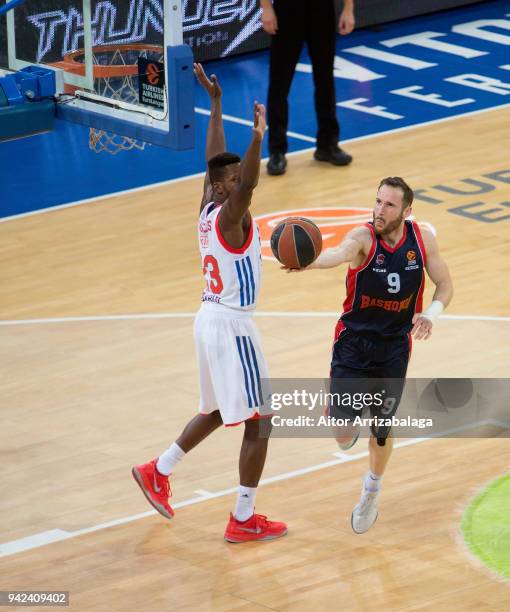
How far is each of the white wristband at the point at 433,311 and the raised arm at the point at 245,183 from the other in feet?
3.34

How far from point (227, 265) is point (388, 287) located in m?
A: 0.82

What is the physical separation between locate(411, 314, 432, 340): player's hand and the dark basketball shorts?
0.35 meters

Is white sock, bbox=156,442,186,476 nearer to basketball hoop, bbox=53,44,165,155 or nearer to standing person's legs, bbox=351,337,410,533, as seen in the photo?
standing person's legs, bbox=351,337,410,533

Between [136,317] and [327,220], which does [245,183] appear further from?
[327,220]

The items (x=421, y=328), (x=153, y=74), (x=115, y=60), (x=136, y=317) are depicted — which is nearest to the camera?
(x=421, y=328)

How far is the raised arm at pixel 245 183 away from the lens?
7094 millimetres

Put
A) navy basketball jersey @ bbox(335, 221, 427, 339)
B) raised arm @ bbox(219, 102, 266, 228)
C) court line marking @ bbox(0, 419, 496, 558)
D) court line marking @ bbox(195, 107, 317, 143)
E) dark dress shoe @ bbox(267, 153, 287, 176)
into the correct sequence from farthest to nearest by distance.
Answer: court line marking @ bbox(195, 107, 317, 143) → dark dress shoe @ bbox(267, 153, 287, 176) → court line marking @ bbox(0, 419, 496, 558) → navy basketball jersey @ bbox(335, 221, 427, 339) → raised arm @ bbox(219, 102, 266, 228)

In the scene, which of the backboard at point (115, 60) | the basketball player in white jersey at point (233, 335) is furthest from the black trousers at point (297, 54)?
the basketball player in white jersey at point (233, 335)

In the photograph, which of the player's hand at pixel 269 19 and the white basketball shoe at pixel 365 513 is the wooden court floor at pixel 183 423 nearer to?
the white basketball shoe at pixel 365 513

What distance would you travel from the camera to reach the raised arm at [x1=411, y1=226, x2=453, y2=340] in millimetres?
7223

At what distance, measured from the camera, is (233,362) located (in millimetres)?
7609

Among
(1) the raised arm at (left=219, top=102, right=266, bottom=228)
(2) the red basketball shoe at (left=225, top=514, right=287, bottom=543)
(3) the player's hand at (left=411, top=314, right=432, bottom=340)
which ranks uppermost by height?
(1) the raised arm at (left=219, top=102, right=266, bottom=228)

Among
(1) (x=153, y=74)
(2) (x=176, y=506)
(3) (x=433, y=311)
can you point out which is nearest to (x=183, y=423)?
(2) (x=176, y=506)

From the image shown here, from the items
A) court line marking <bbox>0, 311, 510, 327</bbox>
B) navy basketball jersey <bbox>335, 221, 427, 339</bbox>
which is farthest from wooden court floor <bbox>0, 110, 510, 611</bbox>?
navy basketball jersey <bbox>335, 221, 427, 339</bbox>
